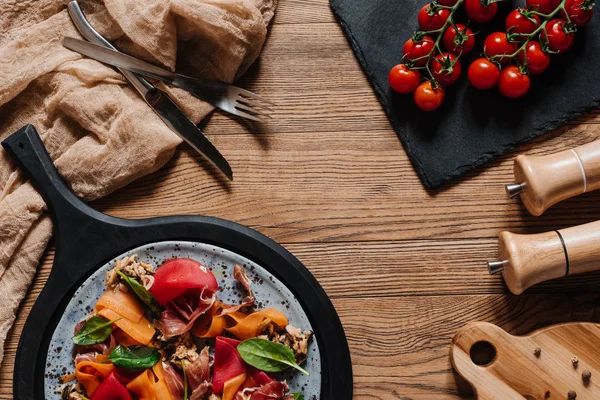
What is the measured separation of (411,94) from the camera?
5.34 feet

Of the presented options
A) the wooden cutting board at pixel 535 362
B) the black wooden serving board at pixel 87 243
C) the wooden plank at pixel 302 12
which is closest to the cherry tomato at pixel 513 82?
the wooden plank at pixel 302 12

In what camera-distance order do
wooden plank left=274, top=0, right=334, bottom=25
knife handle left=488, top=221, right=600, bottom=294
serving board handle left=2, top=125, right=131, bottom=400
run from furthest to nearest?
wooden plank left=274, top=0, right=334, bottom=25
serving board handle left=2, top=125, right=131, bottom=400
knife handle left=488, top=221, right=600, bottom=294

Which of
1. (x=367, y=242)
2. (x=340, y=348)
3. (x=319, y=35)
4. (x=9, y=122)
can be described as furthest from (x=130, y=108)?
(x=340, y=348)

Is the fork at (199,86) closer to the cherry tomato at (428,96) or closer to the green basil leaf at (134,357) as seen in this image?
the cherry tomato at (428,96)

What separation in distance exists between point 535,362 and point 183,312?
2.84 ft

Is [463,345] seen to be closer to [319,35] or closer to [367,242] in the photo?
[367,242]

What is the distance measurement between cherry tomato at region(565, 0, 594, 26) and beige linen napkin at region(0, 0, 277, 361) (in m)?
0.77

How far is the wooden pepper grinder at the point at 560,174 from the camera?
1459 millimetres

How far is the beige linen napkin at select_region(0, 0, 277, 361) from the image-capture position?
5.12 feet

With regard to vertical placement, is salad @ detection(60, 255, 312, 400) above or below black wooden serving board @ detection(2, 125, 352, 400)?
below

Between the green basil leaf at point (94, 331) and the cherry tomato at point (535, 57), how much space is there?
1192 millimetres

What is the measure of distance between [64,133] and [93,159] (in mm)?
120

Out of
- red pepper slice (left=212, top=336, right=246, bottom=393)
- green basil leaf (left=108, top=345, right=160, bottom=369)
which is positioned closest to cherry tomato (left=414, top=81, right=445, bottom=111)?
red pepper slice (left=212, top=336, right=246, bottom=393)

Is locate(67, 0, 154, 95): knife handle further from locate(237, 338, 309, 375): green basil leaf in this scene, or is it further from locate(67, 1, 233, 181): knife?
locate(237, 338, 309, 375): green basil leaf
